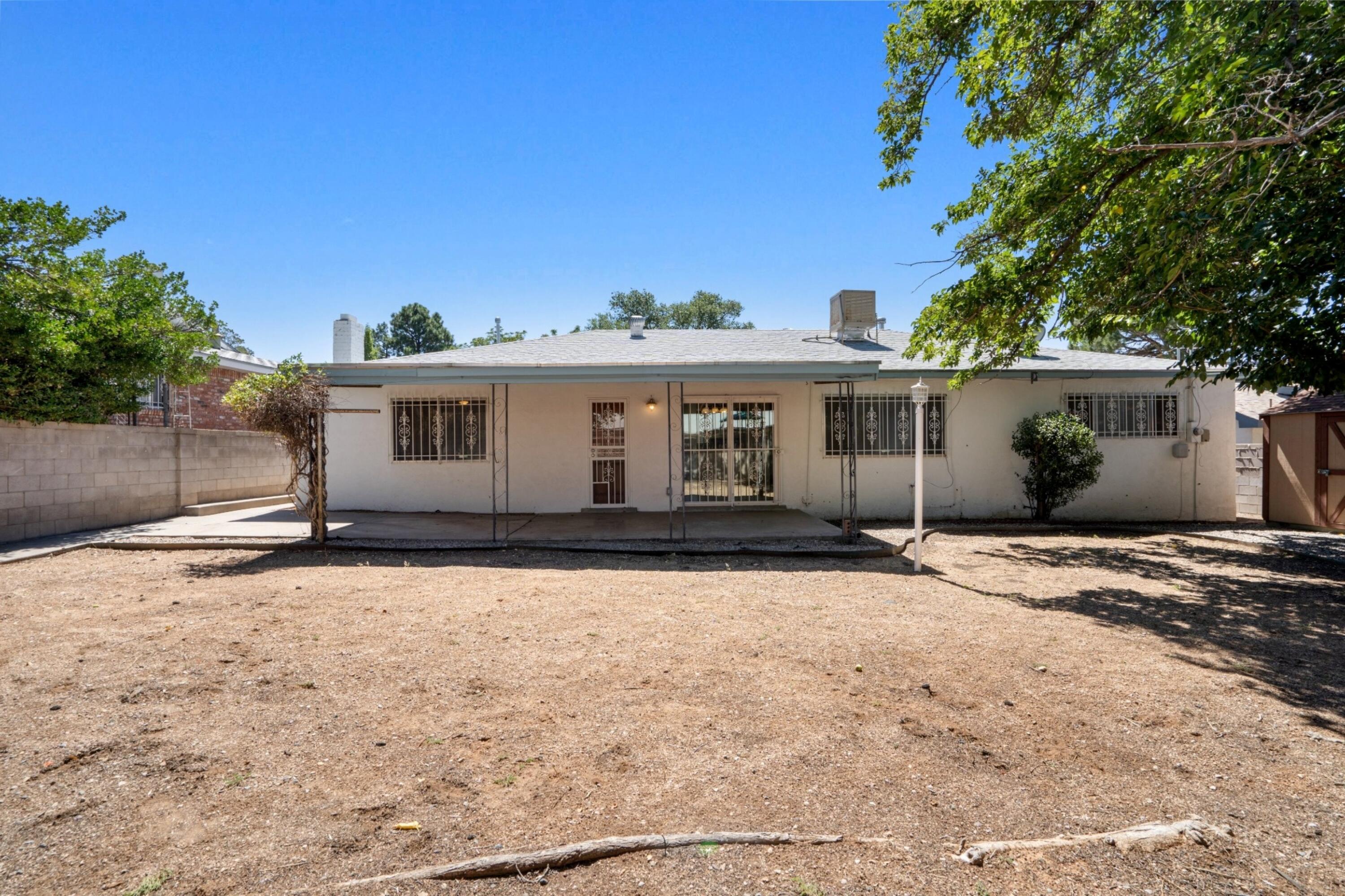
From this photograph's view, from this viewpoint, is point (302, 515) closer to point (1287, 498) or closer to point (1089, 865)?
point (1089, 865)

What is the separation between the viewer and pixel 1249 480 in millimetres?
11812

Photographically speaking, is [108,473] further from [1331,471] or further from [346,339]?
[1331,471]

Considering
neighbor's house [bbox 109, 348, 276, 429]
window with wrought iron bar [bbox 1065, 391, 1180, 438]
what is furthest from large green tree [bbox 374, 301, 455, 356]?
window with wrought iron bar [bbox 1065, 391, 1180, 438]

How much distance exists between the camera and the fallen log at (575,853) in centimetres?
206

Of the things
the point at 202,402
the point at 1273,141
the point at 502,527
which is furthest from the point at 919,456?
the point at 202,402

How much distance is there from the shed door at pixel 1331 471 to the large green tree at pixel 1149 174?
468 centimetres

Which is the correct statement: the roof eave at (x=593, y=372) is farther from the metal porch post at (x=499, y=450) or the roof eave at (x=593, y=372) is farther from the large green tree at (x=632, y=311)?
the large green tree at (x=632, y=311)

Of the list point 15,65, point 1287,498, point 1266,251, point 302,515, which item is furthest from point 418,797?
point 1287,498

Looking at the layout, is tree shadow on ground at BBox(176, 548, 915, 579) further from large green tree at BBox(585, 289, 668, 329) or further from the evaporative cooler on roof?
large green tree at BBox(585, 289, 668, 329)

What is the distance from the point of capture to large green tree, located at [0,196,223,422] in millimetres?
8484

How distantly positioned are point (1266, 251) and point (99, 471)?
604 inches

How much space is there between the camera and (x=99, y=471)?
945cm

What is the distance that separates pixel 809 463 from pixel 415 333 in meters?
41.3

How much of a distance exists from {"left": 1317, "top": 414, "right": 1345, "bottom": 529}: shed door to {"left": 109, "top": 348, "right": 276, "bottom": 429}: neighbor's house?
19.9 meters
